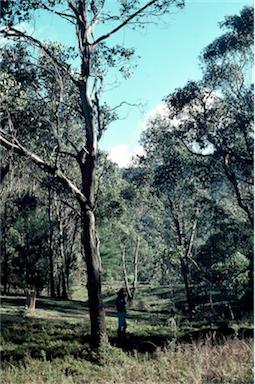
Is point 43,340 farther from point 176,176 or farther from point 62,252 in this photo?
point 62,252

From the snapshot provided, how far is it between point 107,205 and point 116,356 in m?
21.3

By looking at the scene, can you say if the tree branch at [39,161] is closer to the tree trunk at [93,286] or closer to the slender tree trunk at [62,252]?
the tree trunk at [93,286]

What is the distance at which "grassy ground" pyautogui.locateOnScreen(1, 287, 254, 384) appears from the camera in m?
6.24

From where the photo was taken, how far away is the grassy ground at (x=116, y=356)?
624 centimetres

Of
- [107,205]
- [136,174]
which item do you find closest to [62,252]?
[107,205]

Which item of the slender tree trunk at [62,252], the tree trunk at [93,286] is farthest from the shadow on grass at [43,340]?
the slender tree trunk at [62,252]

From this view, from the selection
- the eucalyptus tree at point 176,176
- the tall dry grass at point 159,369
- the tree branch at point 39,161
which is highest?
the eucalyptus tree at point 176,176

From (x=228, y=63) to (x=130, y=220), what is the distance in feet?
76.6

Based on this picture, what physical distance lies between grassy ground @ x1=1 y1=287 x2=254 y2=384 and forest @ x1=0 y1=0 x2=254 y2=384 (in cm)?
4

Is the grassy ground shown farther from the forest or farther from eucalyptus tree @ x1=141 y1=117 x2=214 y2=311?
eucalyptus tree @ x1=141 y1=117 x2=214 y2=311

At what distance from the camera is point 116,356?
10578 mm

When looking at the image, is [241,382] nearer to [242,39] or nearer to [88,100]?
[88,100]

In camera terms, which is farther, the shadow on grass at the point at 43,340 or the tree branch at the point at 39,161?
the shadow on grass at the point at 43,340

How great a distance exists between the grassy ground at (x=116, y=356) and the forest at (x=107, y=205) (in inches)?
1.7
